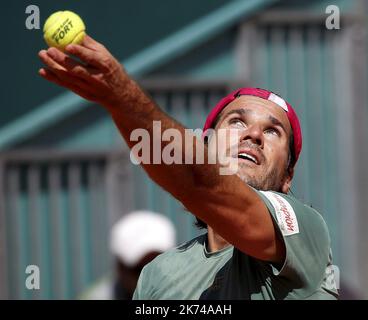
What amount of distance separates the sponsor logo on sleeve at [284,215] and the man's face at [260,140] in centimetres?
23

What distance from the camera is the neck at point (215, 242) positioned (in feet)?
13.0

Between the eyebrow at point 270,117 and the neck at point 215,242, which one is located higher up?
the eyebrow at point 270,117

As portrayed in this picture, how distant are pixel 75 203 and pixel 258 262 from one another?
4270mm

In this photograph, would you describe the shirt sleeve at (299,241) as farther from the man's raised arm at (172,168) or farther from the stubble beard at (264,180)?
the stubble beard at (264,180)

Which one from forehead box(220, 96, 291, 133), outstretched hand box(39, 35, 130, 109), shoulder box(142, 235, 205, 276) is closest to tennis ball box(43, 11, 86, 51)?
outstretched hand box(39, 35, 130, 109)

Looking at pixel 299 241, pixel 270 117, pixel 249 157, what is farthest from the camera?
pixel 270 117

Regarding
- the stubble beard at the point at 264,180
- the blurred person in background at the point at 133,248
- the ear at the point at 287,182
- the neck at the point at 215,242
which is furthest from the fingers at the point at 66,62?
the blurred person in background at the point at 133,248

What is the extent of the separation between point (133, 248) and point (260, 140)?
1.78 metres

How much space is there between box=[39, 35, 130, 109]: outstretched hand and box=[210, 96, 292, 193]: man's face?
0.84 metres

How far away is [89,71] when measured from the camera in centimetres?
311

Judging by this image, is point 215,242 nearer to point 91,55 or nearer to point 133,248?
point 91,55

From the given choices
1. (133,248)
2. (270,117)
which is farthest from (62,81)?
(133,248)
